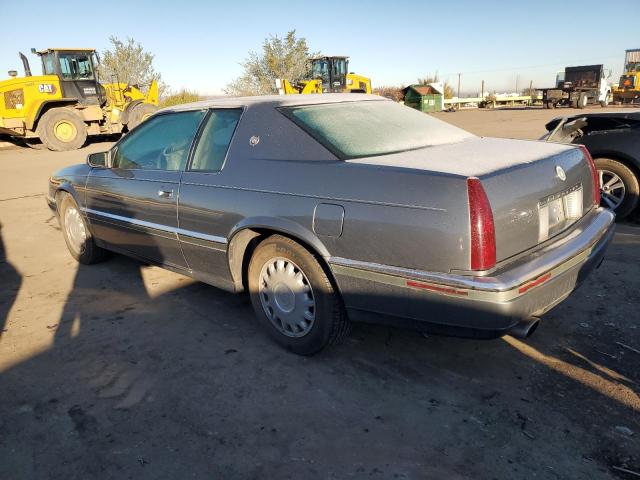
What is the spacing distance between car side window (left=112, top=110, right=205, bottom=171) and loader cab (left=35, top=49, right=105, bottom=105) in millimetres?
14772

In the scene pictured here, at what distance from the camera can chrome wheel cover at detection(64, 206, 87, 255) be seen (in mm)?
4895

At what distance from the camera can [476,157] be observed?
2.72 meters

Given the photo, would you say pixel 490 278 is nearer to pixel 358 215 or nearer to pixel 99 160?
pixel 358 215

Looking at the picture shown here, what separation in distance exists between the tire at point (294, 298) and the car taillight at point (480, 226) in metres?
0.86

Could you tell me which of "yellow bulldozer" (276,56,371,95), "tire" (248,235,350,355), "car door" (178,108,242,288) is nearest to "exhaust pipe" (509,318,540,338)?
"tire" (248,235,350,355)

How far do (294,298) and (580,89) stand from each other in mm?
34136

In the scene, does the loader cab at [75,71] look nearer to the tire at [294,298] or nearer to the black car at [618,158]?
the black car at [618,158]

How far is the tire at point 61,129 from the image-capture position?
1617 cm

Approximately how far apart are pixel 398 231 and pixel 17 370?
2.51m

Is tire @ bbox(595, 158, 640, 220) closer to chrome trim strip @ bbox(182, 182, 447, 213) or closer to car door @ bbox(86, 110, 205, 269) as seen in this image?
chrome trim strip @ bbox(182, 182, 447, 213)

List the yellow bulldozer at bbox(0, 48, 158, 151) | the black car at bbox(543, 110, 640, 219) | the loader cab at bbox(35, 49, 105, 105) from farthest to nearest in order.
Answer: the loader cab at bbox(35, 49, 105, 105) < the yellow bulldozer at bbox(0, 48, 158, 151) < the black car at bbox(543, 110, 640, 219)

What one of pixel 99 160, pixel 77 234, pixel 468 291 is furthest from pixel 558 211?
pixel 77 234

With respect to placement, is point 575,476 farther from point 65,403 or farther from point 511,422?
point 65,403

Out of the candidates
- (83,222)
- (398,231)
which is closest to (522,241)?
(398,231)
